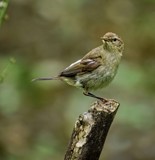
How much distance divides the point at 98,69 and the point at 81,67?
0.45 ft

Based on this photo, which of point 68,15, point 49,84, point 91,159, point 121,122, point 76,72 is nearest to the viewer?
point 91,159

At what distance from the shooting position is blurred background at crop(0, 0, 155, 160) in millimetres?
9820

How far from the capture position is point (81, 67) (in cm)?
595

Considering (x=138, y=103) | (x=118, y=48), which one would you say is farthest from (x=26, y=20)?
(x=118, y=48)

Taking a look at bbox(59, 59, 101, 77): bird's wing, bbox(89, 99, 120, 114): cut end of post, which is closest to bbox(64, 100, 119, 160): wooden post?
bbox(89, 99, 120, 114): cut end of post

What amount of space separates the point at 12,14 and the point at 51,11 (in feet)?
2.08

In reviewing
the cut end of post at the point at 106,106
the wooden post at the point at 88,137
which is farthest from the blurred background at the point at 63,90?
the wooden post at the point at 88,137

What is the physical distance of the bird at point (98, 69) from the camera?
5.97m

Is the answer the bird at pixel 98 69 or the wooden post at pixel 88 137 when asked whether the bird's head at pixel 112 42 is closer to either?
the bird at pixel 98 69

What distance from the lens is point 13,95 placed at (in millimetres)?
9945

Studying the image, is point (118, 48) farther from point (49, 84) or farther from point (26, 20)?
point (26, 20)

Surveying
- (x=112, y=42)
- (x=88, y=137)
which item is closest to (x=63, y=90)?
(x=112, y=42)

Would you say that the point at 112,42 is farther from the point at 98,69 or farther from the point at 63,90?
the point at 63,90

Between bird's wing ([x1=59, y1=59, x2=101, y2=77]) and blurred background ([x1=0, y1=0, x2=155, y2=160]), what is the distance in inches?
115
